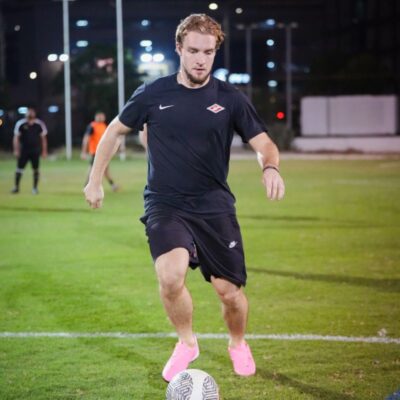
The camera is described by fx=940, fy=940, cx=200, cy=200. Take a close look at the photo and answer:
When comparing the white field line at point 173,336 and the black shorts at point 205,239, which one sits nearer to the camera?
the black shorts at point 205,239

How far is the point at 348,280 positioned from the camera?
10.7 metres

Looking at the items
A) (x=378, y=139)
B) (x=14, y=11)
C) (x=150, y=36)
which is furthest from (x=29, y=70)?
(x=378, y=139)

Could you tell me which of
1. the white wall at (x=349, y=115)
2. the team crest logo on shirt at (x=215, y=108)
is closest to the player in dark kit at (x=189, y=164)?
the team crest logo on shirt at (x=215, y=108)

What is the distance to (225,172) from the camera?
632cm

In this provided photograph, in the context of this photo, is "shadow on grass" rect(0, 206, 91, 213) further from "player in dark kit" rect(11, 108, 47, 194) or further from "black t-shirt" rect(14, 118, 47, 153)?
"black t-shirt" rect(14, 118, 47, 153)

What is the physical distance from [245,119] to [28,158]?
18354mm

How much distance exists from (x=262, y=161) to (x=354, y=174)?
76.5ft

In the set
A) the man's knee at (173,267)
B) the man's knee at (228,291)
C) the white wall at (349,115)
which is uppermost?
the man's knee at (173,267)

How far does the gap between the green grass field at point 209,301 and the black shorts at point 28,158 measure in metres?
3.81

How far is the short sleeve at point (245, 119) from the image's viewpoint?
6.20 m

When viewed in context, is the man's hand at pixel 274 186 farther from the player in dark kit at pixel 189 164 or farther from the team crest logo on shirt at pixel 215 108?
the team crest logo on shirt at pixel 215 108

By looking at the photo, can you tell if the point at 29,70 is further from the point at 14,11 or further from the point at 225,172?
the point at 225,172

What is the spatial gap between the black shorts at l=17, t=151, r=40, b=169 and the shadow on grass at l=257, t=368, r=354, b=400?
17.7 meters

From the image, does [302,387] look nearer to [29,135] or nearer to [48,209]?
[48,209]
